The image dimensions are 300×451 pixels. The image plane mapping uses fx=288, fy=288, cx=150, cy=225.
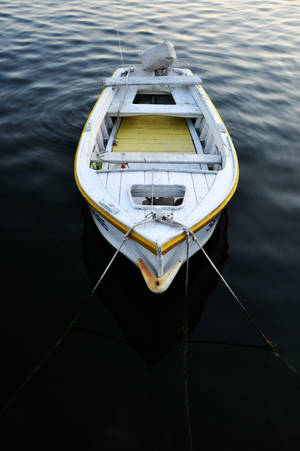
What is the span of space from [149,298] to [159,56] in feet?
27.4

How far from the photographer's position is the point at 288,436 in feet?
12.6

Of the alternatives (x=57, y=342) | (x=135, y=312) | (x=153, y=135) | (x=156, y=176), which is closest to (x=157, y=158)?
(x=156, y=176)

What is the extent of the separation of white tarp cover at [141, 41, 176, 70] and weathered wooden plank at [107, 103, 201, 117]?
2220 mm

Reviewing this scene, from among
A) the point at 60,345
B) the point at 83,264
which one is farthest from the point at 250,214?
the point at 60,345

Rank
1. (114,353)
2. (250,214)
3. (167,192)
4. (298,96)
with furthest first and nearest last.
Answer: (298,96) < (250,214) < (167,192) < (114,353)

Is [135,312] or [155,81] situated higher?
[155,81]

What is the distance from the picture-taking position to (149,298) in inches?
212

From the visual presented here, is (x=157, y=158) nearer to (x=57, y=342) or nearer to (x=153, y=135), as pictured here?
(x=153, y=135)

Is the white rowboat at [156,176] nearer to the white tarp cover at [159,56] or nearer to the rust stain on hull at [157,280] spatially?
the rust stain on hull at [157,280]

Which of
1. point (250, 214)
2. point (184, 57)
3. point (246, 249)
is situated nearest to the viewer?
point (246, 249)

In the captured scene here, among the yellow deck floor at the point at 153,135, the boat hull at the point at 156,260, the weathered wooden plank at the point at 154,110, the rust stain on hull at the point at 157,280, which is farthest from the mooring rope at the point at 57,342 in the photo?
the weathered wooden plank at the point at 154,110

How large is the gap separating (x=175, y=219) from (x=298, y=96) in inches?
430

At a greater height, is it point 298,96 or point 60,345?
point 298,96

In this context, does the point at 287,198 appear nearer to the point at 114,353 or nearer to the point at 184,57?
the point at 114,353
